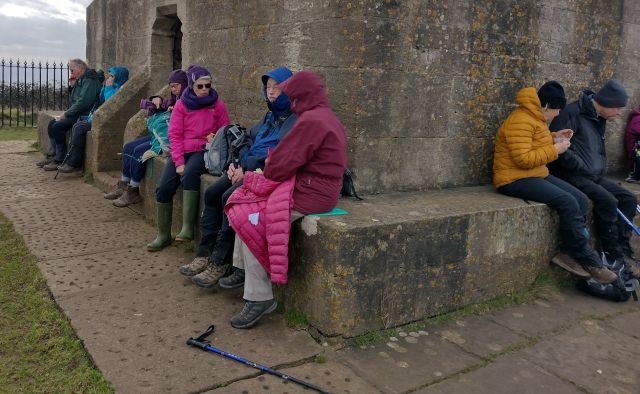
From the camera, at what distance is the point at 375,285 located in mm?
3795

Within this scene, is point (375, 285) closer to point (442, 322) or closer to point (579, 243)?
point (442, 322)

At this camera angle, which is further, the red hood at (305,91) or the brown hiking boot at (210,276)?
the brown hiking boot at (210,276)

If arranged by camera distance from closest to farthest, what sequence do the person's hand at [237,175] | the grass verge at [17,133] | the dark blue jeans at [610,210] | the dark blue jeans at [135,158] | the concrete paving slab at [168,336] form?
1. the concrete paving slab at [168,336]
2. the person's hand at [237,175]
3. the dark blue jeans at [610,210]
4. the dark blue jeans at [135,158]
5. the grass verge at [17,133]

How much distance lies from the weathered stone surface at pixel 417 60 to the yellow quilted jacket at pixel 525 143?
319 mm

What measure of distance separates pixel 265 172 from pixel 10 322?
193cm

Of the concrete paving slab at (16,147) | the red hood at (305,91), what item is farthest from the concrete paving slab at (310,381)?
the concrete paving slab at (16,147)

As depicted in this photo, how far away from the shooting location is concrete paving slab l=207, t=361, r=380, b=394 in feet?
10.1

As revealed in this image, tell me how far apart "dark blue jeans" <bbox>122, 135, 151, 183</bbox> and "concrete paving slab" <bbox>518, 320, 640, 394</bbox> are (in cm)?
442

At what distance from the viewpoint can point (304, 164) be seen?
372 cm

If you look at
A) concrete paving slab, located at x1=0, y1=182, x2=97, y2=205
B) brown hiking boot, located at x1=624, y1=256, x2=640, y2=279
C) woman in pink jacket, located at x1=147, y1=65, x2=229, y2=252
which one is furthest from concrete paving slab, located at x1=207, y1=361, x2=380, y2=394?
concrete paving slab, located at x1=0, y1=182, x2=97, y2=205

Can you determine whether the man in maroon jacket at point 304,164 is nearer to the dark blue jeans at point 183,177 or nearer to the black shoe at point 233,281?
the black shoe at point 233,281

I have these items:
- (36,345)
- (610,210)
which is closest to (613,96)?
(610,210)

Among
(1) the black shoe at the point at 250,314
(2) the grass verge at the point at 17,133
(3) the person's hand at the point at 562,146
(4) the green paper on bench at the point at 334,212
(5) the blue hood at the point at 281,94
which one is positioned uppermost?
(5) the blue hood at the point at 281,94

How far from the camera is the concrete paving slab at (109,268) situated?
444 centimetres
